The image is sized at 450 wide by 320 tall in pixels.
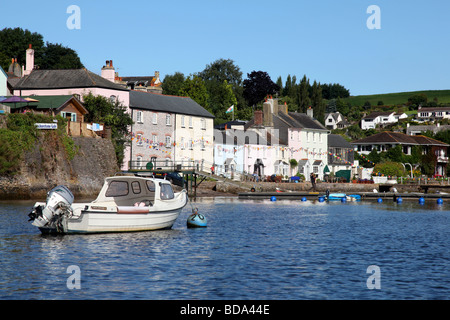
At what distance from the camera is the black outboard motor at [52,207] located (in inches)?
1284

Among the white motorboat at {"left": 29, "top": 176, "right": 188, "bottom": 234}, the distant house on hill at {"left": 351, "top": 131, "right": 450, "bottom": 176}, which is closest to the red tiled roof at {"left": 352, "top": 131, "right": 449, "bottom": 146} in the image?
the distant house on hill at {"left": 351, "top": 131, "right": 450, "bottom": 176}

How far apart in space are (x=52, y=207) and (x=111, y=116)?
147 feet

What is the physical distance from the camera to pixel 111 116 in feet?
252

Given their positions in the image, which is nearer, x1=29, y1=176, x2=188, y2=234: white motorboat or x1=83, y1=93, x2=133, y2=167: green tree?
x1=29, y1=176, x2=188, y2=234: white motorboat

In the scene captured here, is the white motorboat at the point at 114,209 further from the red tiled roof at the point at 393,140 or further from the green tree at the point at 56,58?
the red tiled roof at the point at 393,140

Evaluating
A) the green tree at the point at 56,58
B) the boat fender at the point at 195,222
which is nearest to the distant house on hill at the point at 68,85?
the green tree at the point at 56,58

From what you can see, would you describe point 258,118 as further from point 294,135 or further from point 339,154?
point 339,154

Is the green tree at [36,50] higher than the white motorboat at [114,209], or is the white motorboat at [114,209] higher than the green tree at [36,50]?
the green tree at [36,50]

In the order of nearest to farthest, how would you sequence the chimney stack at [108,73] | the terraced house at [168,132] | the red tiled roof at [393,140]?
the terraced house at [168,132]
the chimney stack at [108,73]
the red tiled roof at [393,140]

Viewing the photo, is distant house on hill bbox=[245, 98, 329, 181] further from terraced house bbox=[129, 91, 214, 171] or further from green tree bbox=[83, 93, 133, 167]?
green tree bbox=[83, 93, 133, 167]

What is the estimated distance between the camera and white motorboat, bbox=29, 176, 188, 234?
3309cm

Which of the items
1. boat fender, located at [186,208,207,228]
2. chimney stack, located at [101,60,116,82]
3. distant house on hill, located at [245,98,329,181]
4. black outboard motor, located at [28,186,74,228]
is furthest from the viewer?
distant house on hill, located at [245,98,329,181]

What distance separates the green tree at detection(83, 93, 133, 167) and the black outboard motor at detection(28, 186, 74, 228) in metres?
43.5

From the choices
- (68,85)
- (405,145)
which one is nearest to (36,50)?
(68,85)
